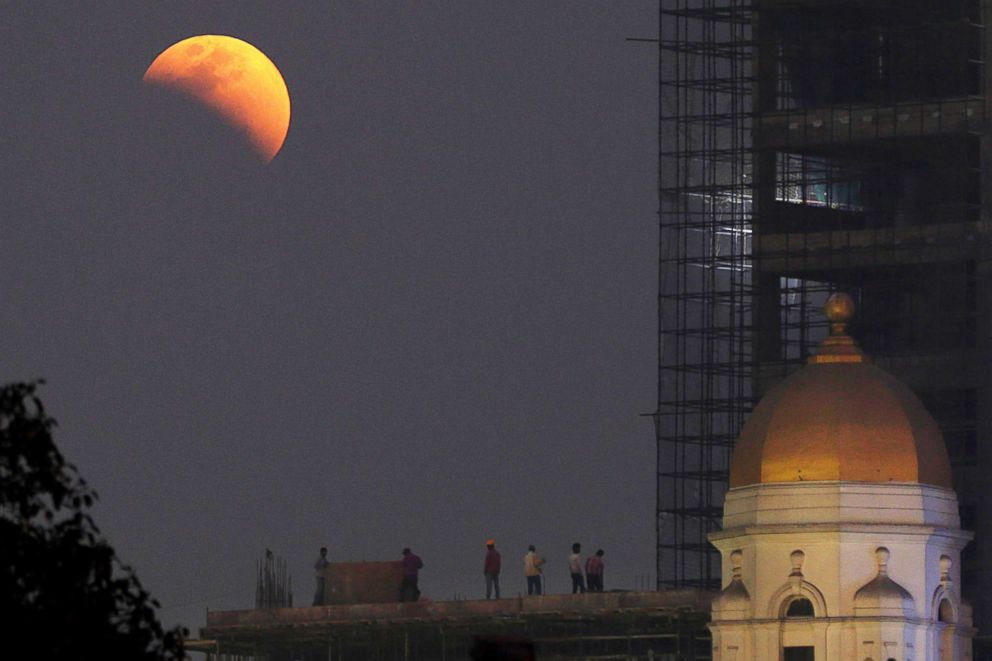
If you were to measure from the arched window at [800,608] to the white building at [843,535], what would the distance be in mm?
28

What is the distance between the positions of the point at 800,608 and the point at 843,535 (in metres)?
1.80

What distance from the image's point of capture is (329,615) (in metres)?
84.9

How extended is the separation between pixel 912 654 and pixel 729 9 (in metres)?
40.6

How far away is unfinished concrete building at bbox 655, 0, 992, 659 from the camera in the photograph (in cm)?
10275

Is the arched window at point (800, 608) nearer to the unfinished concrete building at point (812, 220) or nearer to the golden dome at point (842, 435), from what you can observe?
the golden dome at point (842, 435)

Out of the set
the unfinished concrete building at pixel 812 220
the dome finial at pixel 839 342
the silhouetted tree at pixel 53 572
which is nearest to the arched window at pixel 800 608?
the dome finial at pixel 839 342

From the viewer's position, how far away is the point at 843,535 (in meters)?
69.9

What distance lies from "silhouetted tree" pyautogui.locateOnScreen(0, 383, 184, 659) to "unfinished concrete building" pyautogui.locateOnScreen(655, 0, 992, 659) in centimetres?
7030

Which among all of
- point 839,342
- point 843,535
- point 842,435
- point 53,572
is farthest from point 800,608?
point 53,572

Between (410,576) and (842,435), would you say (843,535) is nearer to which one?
(842,435)

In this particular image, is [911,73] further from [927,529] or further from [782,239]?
[927,529]

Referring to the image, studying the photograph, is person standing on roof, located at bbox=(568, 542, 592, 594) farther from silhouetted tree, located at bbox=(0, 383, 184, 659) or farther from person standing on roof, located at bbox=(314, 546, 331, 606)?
silhouetted tree, located at bbox=(0, 383, 184, 659)

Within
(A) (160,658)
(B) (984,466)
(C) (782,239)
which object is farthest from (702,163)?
(A) (160,658)

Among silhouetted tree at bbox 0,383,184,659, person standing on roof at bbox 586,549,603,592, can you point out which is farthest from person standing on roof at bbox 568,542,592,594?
silhouetted tree at bbox 0,383,184,659
